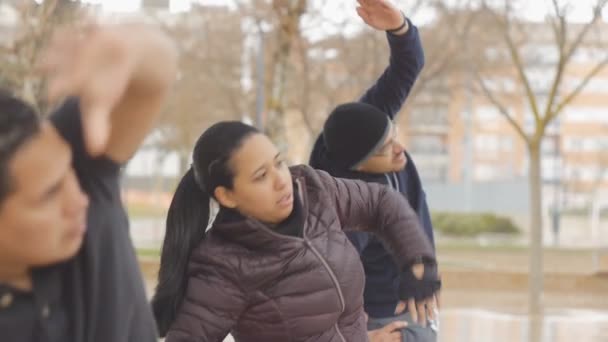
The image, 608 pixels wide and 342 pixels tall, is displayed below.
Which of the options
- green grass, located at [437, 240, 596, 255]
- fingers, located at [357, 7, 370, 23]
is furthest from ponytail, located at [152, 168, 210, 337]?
green grass, located at [437, 240, 596, 255]

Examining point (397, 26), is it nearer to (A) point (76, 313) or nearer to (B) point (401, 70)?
(B) point (401, 70)

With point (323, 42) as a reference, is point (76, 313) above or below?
above

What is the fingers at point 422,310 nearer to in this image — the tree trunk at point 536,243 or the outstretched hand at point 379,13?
the outstretched hand at point 379,13

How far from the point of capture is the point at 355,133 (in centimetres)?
346

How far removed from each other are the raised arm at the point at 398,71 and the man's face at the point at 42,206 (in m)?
1.95

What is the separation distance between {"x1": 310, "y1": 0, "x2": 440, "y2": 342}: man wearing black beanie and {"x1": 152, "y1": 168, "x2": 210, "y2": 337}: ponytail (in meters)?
0.70

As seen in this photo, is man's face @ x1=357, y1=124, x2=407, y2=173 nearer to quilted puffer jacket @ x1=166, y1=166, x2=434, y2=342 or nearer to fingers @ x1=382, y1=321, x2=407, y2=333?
fingers @ x1=382, y1=321, x2=407, y2=333

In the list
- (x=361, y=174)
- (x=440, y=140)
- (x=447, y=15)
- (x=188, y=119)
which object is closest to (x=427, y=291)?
(x=361, y=174)

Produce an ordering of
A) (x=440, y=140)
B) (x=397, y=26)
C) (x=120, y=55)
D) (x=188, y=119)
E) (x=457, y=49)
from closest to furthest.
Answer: (x=120, y=55) < (x=397, y=26) < (x=457, y=49) < (x=188, y=119) < (x=440, y=140)

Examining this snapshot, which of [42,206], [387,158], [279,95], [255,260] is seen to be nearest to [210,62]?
[279,95]

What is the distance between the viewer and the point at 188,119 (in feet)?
84.0

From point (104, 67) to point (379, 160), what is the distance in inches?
80.6

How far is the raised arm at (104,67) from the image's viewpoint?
59.5 inches

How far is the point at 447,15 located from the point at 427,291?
1338 centimetres
